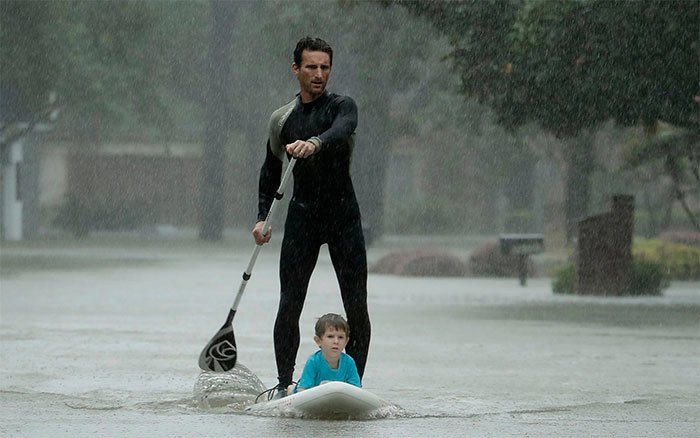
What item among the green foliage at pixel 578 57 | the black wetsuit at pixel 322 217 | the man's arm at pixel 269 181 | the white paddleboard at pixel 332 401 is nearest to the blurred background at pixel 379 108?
the green foliage at pixel 578 57

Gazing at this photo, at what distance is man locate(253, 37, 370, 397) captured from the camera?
896 centimetres

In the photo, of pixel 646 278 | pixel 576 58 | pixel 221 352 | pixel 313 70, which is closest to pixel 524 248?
pixel 646 278

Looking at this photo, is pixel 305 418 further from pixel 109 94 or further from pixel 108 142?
pixel 108 142

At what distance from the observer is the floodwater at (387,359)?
880 centimetres

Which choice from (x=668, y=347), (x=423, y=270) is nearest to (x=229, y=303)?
(x=668, y=347)

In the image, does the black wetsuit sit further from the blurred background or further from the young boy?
the blurred background

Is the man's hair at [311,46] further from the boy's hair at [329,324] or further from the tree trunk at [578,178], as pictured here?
the tree trunk at [578,178]

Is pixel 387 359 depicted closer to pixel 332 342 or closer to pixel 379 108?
pixel 332 342

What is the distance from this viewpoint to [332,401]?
8.52m

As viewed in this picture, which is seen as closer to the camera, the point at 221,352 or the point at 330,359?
the point at 330,359

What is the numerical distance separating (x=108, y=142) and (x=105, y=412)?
2421 inches

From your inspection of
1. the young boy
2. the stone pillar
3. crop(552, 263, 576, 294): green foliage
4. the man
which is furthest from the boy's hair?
crop(552, 263, 576, 294): green foliage

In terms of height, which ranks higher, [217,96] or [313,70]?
[217,96]

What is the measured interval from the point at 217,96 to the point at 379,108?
6.31 meters
